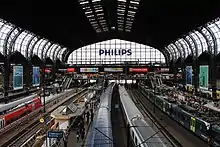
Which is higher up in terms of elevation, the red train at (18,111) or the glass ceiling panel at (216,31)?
the glass ceiling panel at (216,31)

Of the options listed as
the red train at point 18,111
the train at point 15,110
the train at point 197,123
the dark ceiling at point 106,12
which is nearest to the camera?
the train at point 197,123

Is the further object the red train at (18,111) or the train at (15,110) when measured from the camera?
the train at (15,110)

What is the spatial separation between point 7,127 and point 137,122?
12961 mm

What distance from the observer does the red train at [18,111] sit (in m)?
24.5

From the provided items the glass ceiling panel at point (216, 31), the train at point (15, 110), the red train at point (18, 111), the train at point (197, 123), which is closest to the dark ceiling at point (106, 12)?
the glass ceiling panel at point (216, 31)

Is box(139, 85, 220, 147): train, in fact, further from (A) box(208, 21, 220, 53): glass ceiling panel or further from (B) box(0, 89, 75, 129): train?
(A) box(208, 21, 220, 53): glass ceiling panel

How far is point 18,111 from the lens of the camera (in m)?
28.1

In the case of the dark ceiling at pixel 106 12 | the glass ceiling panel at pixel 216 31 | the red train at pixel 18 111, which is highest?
the dark ceiling at pixel 106 12

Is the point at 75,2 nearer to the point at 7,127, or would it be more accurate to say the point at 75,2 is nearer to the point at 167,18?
the point at 167,18

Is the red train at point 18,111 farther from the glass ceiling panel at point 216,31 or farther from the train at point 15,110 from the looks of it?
the glass ceiling panel at point 216,31

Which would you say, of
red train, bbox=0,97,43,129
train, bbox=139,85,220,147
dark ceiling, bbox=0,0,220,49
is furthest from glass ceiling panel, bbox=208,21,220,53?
red train, bbox=0,97,43,129

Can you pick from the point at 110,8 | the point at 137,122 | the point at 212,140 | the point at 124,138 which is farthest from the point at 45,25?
the point at 212,140

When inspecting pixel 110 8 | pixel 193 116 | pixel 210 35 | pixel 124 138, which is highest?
pixel 110 8

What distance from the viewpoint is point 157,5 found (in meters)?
33.2
